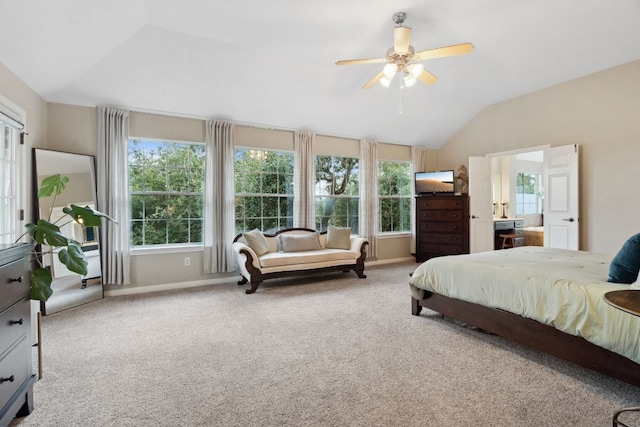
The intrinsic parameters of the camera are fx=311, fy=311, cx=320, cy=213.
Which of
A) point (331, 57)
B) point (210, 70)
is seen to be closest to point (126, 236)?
point (210, 70)

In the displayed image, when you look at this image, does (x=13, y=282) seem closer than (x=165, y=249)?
Yes

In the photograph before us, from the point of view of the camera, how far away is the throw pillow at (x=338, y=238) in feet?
17.2

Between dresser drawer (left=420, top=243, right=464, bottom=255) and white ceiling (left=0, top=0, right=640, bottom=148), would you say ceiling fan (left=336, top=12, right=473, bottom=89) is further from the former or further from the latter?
dresser drawer (left=420, top=243, right=464, bottom=255)

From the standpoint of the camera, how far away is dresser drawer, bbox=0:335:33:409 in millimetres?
1484

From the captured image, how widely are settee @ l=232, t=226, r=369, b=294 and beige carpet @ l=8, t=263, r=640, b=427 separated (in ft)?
2.96

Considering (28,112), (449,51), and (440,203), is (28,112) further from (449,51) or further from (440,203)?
(440,203)

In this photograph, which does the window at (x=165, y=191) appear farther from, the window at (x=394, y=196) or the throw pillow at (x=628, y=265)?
the throw pillow at (x=628, y=265)

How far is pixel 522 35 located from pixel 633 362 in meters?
3.63

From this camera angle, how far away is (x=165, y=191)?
4.58m

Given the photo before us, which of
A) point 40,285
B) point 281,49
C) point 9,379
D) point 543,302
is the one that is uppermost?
point 281,49

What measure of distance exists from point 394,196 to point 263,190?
9.66 ft

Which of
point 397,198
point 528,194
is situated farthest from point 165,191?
point 528,194

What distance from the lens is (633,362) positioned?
5.98 feet

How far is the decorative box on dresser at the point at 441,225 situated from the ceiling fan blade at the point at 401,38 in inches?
149
